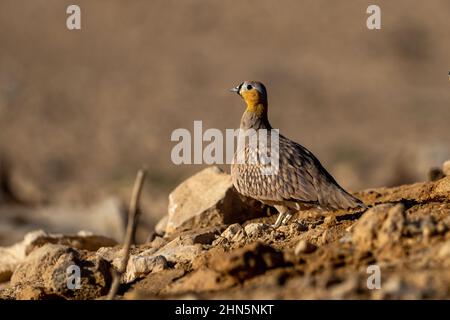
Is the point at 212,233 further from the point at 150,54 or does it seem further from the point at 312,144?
the point at 150,54

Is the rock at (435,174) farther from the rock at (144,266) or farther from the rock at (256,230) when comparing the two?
the rock at (144,266)

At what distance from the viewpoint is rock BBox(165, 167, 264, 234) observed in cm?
1277

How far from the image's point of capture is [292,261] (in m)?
8.31

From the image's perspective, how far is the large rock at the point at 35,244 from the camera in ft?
42.5

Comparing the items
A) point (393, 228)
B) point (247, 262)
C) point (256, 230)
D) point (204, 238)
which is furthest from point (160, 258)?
point (393, 228)

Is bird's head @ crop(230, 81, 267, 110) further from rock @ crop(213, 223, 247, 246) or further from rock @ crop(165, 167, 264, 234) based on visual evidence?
rock @ crop(213, 223, 247, 246)

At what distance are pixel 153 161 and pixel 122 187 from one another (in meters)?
2.67

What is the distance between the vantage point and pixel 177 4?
148 ft

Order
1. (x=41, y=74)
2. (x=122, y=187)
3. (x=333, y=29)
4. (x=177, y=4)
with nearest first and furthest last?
1. (x=122, y=187)
2. (x=41, y=74)
3. (x=333, y=29)
4. (x=177, y=4)

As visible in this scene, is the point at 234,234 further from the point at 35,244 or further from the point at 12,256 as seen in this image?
the point at 12,256

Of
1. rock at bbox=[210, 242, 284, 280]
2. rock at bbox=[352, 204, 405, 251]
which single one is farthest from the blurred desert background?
rock at bbox=[352, 204, 405, 251]

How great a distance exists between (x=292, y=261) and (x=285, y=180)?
10.6ft

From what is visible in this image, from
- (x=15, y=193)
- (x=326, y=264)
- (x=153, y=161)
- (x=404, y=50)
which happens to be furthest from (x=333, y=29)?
(x=326, y=264)

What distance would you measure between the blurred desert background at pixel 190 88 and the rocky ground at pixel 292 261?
34.6 ft
